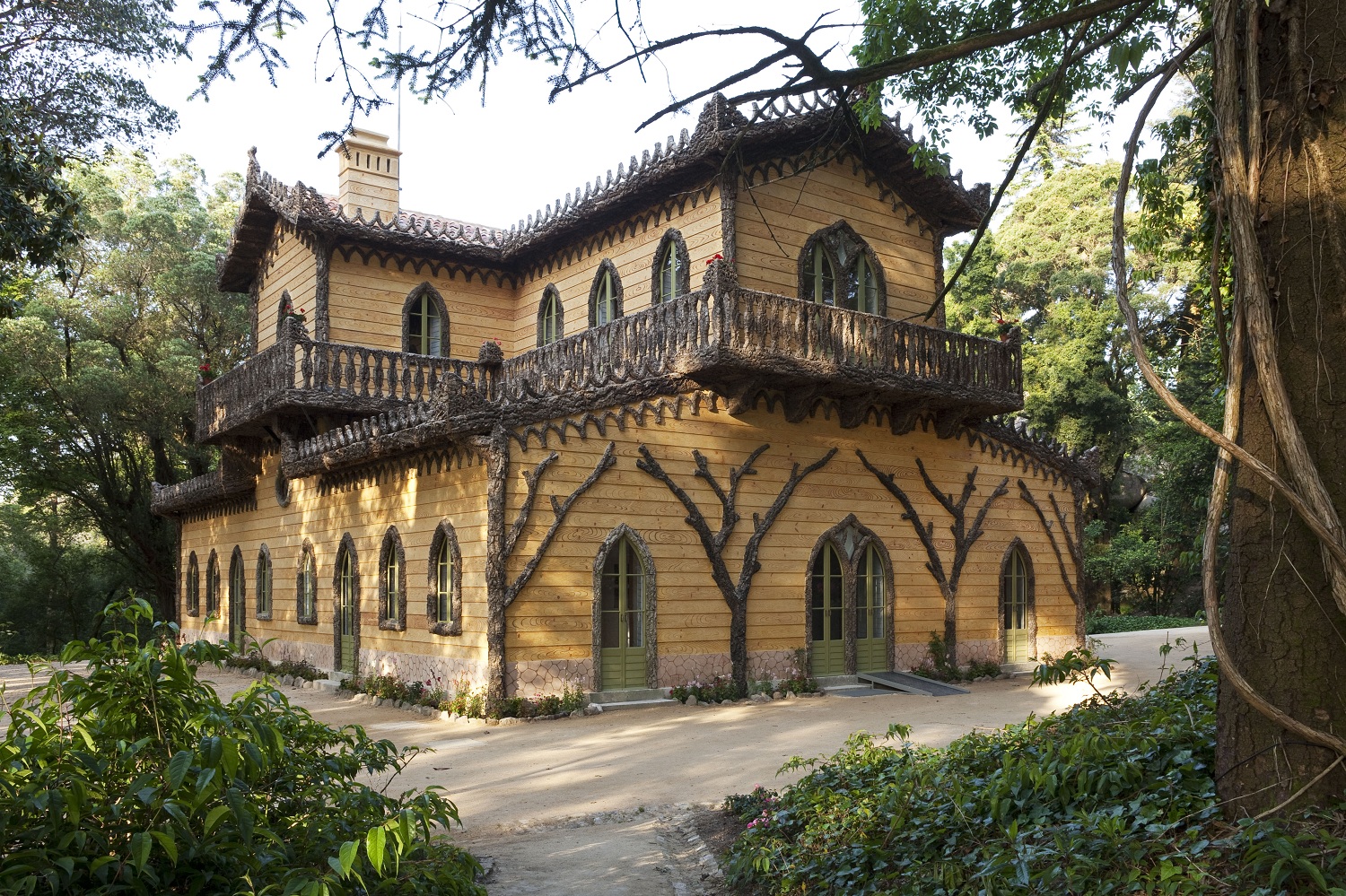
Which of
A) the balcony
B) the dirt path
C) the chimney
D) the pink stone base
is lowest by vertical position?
the dirt path

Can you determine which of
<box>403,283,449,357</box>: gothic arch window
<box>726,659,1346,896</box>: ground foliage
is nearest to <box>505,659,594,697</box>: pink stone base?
<box>726,659,1346,896</box>: ground foliage

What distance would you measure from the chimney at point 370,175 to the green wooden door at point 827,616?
1164cm

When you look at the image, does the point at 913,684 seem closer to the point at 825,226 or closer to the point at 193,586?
the point at 825,226

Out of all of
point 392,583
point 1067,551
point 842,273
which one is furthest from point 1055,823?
point 1067,551

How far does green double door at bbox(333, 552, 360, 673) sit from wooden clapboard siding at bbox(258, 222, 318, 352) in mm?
5028

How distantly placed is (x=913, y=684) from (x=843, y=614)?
147cm

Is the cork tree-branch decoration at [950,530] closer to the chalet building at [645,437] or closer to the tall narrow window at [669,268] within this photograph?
the chalet building at [645,437]

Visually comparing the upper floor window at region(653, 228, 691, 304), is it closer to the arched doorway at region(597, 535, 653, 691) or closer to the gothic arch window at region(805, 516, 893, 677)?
the gothic arch window at region(805, 516, 893, 677)

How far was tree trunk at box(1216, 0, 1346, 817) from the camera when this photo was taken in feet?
13.3

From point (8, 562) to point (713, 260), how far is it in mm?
33740

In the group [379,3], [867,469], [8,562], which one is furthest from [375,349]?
[8,562]

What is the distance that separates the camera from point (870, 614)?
16938 millimetres

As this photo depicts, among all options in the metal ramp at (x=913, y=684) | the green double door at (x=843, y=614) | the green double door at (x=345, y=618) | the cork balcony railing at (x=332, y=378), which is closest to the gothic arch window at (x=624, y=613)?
the green double door at (x=843, y=614)

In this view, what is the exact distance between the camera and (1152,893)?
153 inches
